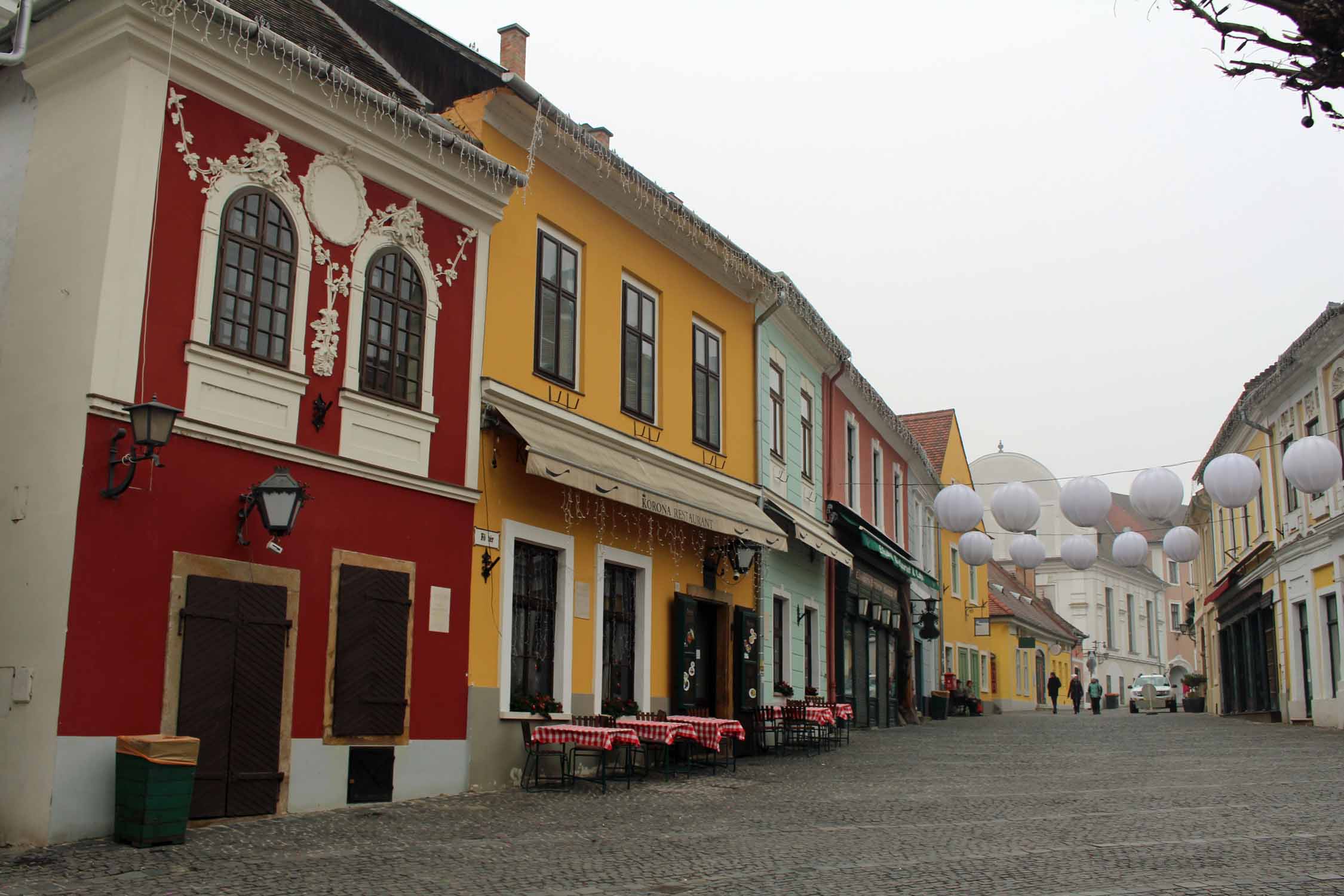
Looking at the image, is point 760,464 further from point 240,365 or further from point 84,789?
point 84,789

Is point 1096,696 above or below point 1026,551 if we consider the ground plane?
below

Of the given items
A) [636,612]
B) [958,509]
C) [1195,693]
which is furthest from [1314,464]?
[1195,693]

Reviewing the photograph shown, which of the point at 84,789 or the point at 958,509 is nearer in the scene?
the point at 84,789

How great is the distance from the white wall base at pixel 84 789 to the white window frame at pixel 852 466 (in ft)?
59.5

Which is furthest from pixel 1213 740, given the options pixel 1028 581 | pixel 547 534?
pixel 1028 581

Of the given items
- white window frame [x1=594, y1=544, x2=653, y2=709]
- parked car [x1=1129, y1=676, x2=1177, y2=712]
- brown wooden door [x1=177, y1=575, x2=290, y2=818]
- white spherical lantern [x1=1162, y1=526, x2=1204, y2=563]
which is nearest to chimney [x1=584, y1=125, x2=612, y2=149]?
white window frame [x1=594, y1=544, x2=653, y2=709]

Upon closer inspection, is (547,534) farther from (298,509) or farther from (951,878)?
(951,878)

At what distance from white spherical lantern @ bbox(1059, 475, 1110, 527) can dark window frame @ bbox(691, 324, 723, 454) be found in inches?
197

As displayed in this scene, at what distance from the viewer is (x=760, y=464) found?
63.7ft

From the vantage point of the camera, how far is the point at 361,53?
13.0 meters

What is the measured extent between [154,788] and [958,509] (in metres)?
15.1

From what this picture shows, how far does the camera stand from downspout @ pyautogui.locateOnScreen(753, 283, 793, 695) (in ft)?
62.5

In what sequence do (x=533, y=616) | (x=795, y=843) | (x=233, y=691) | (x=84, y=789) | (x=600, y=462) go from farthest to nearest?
(x=600, y=462) < (x=533, y=616) < (x=233, y=691) < (x=795, y=843) < (x=84, y=789)

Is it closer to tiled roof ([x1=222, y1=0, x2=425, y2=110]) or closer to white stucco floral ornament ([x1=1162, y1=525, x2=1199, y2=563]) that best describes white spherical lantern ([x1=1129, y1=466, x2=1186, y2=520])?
white stucco floral ornament ([x1=1162, y1=525, x2=1199, y2=563])
